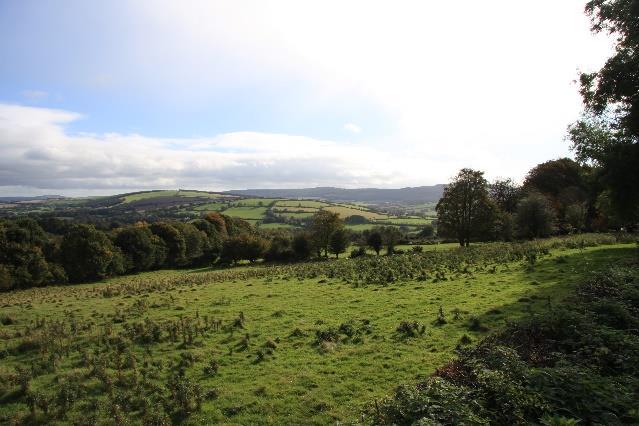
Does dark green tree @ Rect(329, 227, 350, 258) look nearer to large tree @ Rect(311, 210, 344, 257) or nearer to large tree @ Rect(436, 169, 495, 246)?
large tree @ Rect(311, 210, 344, 257)

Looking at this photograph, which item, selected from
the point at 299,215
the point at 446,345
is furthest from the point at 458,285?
the point at 299,215

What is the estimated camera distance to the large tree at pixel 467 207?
2019 inches

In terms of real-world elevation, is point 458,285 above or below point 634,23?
below

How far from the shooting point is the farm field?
11625 mm

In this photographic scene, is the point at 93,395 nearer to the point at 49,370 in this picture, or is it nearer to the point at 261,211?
the point at 49,370

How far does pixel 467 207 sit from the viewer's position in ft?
171

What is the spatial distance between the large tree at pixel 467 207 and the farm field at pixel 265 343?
2163 cm

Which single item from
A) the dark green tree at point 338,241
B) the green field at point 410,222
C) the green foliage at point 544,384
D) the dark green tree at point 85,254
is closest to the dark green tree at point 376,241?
the dark green tree at point 338,241

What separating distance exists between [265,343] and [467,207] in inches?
1675

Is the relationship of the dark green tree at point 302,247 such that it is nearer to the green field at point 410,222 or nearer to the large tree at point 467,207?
the large tree at point 467,207

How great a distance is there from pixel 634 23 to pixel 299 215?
144740mm

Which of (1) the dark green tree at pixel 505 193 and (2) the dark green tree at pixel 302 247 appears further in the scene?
(1) the dark green tree at pixel 505 193

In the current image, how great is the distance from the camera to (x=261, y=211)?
17388 cm

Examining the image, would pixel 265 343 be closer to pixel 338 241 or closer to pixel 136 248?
pixel 338 241
